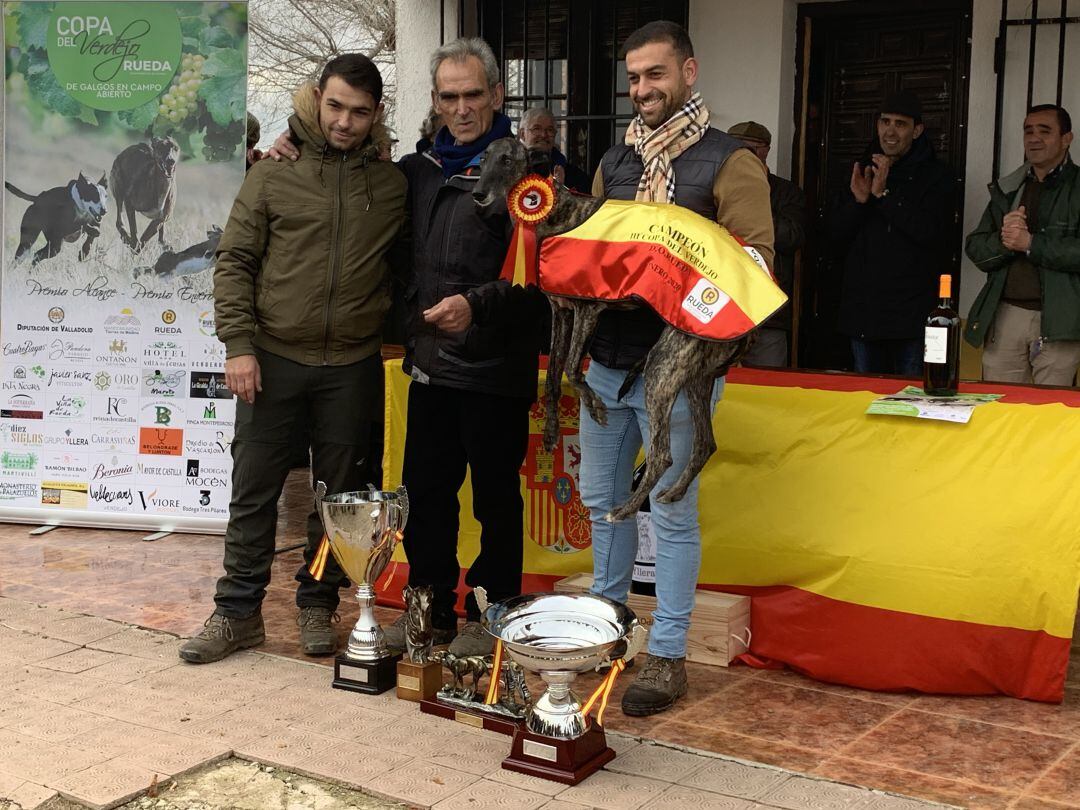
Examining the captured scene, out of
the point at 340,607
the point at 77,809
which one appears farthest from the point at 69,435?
the point at 77,809

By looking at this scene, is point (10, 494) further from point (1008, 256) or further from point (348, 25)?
point (348, 25)

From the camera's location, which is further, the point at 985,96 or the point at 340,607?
the point at 985,96

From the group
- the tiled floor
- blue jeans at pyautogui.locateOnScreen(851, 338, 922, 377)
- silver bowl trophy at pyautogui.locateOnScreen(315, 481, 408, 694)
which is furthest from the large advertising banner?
blue jeans at pyautogui.locateOnScreen(851, 338, 922, 377)

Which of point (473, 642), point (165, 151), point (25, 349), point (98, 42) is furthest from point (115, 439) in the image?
point (473, 642)

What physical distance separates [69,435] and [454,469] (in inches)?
104

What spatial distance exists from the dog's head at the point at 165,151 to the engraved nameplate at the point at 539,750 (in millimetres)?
3557

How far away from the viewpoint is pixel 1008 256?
18.5 feet

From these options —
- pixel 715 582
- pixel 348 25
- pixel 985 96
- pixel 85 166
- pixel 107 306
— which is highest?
pixel 348 25

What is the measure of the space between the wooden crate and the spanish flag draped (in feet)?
3.88

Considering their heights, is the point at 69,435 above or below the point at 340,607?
above

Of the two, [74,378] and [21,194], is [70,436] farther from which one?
[21,194]

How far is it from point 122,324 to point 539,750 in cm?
350

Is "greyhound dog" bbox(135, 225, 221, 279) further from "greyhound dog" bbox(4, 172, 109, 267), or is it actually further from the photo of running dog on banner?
the photo of running dog on banner

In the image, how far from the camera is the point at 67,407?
232 inches
